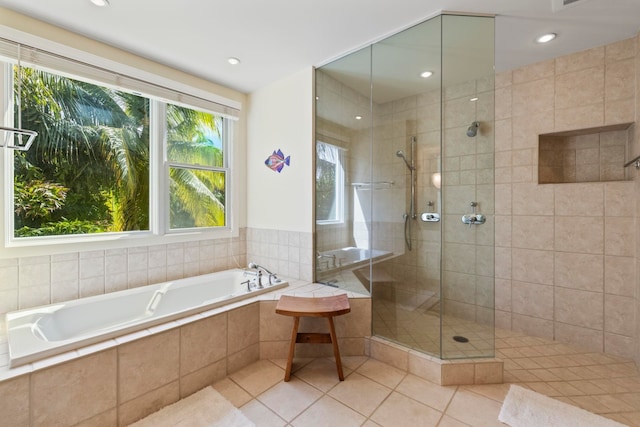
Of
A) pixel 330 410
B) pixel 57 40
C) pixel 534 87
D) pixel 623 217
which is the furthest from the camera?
pixel 534 87

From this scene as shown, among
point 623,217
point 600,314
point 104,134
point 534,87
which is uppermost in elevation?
point 534,87

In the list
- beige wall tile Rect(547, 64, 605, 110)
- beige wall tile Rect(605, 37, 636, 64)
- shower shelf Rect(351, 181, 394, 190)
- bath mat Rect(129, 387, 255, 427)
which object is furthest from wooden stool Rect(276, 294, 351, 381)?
beige wall tile Rect(605, 37, 636, 64)

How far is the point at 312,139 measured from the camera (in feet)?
8.52

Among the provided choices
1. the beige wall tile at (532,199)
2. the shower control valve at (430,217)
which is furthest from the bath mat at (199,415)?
the beige wall tile at (532,199)

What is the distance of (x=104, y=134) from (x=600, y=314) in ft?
14.5

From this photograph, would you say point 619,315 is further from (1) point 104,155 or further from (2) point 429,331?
(1) point 104,155

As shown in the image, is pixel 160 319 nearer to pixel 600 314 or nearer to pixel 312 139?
pixel 312 139

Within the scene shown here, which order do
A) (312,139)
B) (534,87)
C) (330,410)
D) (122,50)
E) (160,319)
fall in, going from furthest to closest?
(312,139), (534,87), (122,50), (160,319), (330,410)

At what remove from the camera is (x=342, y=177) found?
264 cm

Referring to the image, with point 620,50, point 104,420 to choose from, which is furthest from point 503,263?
point 104,420

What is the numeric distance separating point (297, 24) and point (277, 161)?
128 centimetres

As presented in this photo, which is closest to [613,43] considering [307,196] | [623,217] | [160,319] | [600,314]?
[623,217]

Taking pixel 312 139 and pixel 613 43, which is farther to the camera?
pixel 312 139

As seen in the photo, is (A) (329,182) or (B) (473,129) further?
(A) (329,182)
